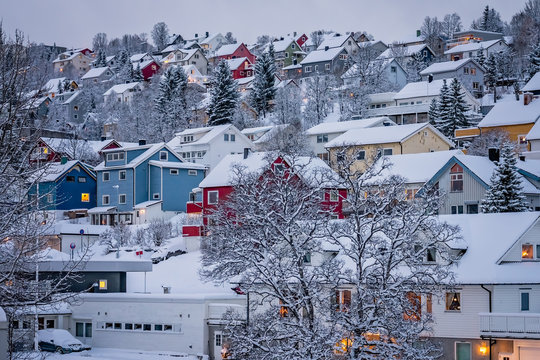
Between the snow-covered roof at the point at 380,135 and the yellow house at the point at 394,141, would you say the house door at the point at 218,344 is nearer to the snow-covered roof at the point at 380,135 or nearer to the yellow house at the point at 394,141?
the yellow house at the point at 394,141

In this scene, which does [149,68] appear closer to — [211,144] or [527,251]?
[211,144]

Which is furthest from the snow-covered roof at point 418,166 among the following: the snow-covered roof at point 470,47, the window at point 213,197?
the snow-covered roof at point 470,47

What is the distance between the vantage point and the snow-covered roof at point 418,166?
196ft

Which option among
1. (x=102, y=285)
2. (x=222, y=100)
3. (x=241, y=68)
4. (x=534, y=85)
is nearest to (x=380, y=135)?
(x=534, y=85)

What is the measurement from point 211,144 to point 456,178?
34.3 m

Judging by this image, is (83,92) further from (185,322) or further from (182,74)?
(185,322)

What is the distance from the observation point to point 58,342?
4322 cm

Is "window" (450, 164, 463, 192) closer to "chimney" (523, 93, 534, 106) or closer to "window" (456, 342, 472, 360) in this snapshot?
"window" (456, 342, 472, 360)

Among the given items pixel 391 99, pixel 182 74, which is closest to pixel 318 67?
pixel 182 74

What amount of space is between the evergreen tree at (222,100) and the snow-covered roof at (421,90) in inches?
752

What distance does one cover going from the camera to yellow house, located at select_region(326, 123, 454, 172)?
242 ft

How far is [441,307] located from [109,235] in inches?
1269

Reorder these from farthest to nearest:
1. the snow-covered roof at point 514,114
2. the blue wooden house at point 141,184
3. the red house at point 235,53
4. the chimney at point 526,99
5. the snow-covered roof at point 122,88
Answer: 1. the red house at point 235,53
2. the snow-covered roof at point 122,88
3. the chimney at point 526,99
4. the snow-covered roof at point 514,114
5. the blue wooden house at point 141,184

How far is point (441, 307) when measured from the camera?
125 feet
